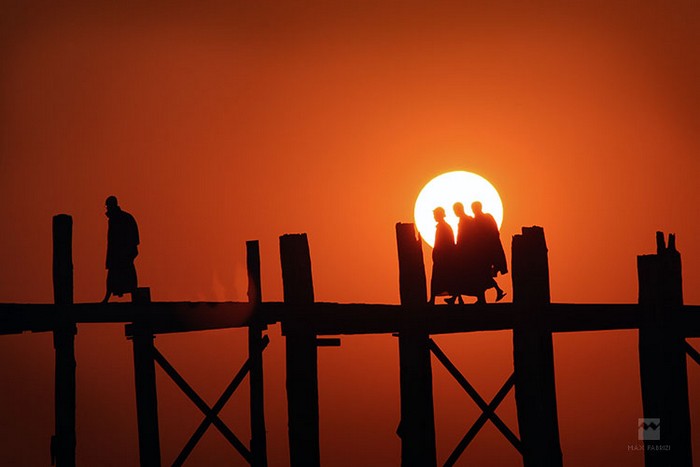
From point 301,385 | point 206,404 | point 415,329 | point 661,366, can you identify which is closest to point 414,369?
point 415,329

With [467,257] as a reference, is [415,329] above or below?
below

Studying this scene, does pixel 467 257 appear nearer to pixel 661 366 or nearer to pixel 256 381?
pixel 661 366

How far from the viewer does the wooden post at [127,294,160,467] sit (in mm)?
12953

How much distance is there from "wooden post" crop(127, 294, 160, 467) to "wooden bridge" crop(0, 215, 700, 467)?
13mm

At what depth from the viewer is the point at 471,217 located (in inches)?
545

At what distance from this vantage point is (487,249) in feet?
45.5

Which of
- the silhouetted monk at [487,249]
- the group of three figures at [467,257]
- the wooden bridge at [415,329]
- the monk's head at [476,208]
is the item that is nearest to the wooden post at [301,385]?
the wooden bridge at [415,329]

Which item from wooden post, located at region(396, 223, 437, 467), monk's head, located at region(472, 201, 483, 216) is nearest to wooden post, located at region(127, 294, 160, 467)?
wooden post, located at region(396, 223, 437, 467)

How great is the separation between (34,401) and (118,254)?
33.0 metres

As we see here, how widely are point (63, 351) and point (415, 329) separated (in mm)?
4359

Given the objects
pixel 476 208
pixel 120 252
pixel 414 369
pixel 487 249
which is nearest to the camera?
pixel 414 369

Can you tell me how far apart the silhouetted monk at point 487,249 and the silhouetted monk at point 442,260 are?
29 centimetres

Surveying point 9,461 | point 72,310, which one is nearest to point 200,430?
point 72,310

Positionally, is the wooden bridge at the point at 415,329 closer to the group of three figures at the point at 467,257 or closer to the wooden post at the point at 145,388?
the wooden post at the point at 145,388
